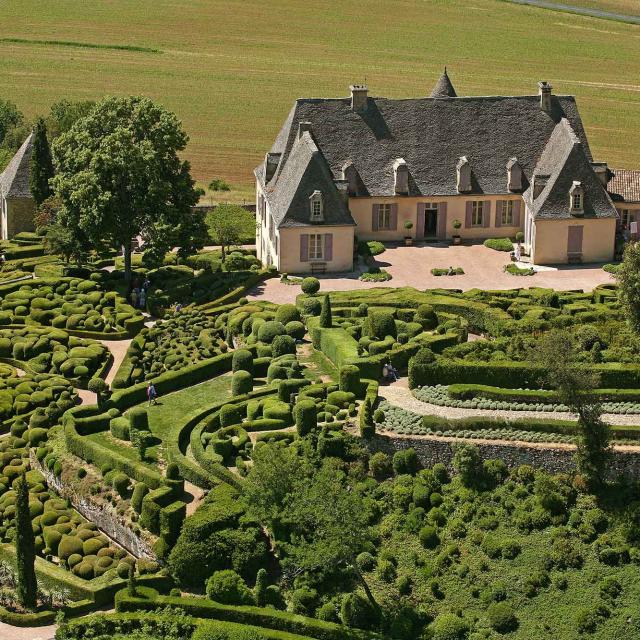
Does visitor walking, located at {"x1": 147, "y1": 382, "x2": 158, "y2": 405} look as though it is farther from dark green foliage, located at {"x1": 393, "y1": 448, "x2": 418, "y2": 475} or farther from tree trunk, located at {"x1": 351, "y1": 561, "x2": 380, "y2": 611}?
tree trunk, located at {"x1": 351, "y1": 561, "x2": 380, "y2": 611}

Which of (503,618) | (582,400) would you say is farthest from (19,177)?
(503,618)

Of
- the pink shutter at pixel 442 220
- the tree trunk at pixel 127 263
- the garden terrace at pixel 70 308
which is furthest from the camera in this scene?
the pink shutter at pixel 442 220

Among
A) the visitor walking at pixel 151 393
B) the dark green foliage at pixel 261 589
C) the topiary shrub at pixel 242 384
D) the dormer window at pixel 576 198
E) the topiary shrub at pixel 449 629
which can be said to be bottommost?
the topiary shrub at pixel 449 629

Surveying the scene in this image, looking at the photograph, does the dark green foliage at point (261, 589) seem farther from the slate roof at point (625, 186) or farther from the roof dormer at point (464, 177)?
the slate roof at point (625, 186)

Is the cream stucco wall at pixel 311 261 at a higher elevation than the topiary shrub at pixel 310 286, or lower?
higher

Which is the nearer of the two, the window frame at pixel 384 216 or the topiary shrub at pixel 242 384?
the topiary shrub at pixel 242 384

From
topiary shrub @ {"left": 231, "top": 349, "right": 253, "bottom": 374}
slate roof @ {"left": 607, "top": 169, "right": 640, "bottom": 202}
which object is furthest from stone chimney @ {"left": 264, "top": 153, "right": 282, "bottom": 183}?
topiary shrub @ {"left": 231, "top": 349, "right": 253, "bottom": 374}

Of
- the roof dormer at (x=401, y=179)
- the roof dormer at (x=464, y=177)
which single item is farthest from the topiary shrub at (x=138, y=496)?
the roof dormer at (x=464, y=177)

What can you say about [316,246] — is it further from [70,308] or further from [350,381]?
[350,381]
